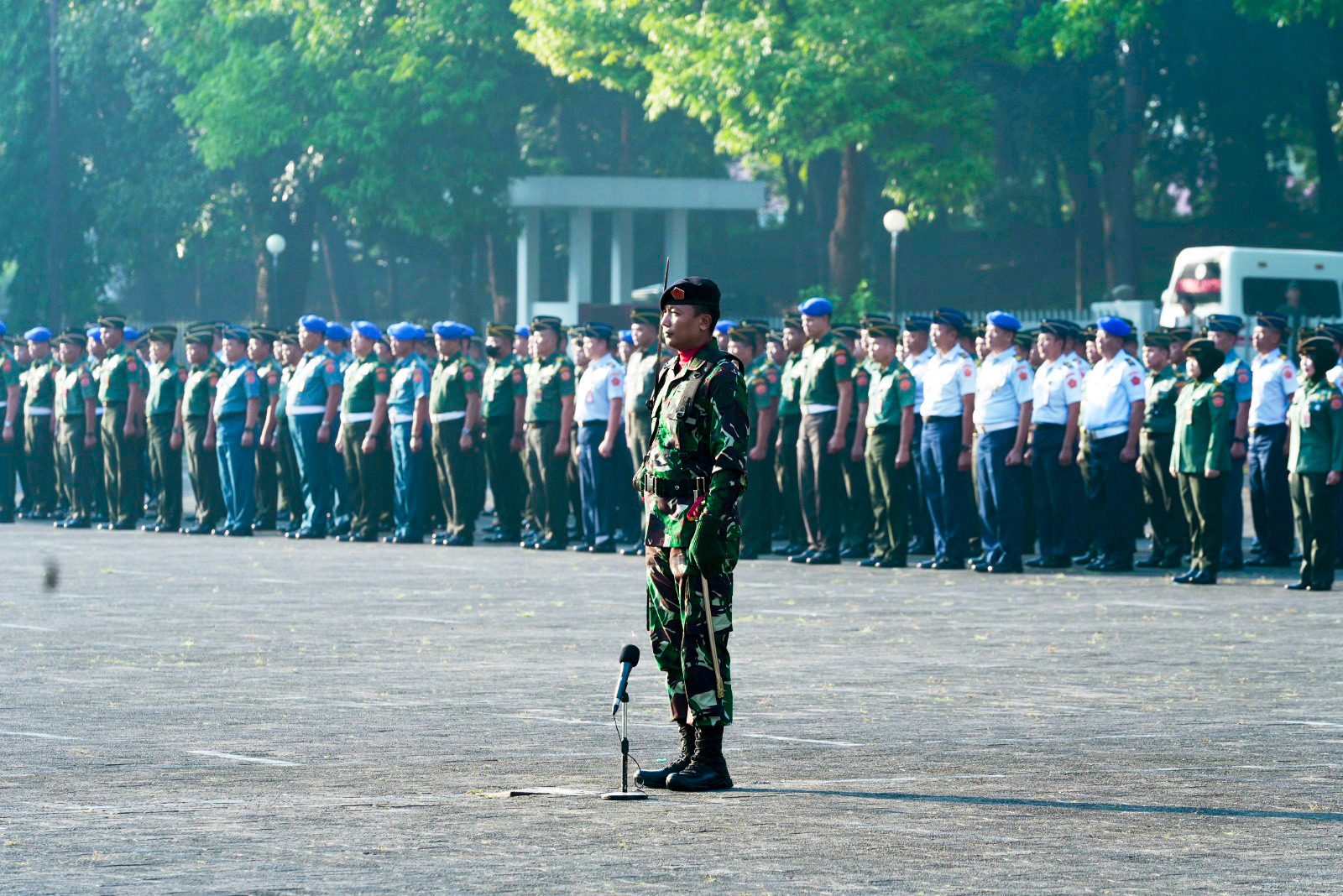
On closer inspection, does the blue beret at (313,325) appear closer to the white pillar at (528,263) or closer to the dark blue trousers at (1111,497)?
the dark blue trousers at (1111,497)

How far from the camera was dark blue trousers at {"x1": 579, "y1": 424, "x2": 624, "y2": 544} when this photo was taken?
20141mm

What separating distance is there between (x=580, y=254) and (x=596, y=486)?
2908cm

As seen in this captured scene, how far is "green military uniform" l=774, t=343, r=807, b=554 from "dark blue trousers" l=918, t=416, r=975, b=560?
143cm

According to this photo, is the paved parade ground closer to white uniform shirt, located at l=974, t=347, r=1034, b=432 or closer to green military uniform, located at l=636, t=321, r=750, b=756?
green military uniform, located at l=636, t=321, r=750, b=756

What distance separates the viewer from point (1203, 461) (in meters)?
16.8

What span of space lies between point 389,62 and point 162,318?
22.2 m

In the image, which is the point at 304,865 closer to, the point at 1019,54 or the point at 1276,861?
the point at 1276,861

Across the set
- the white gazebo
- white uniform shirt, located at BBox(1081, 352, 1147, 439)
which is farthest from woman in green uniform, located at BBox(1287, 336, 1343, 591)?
the white gazebo

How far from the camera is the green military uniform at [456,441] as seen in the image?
2112cm

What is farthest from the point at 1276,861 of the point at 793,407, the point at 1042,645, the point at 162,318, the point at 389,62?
the point at 162,318

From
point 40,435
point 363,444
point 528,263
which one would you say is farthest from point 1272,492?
point 528,263

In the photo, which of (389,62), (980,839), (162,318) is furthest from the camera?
(162,318)

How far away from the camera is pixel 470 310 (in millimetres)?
53281

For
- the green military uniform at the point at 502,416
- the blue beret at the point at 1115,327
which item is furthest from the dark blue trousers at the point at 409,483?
the blue beret at the point at 1115,327
